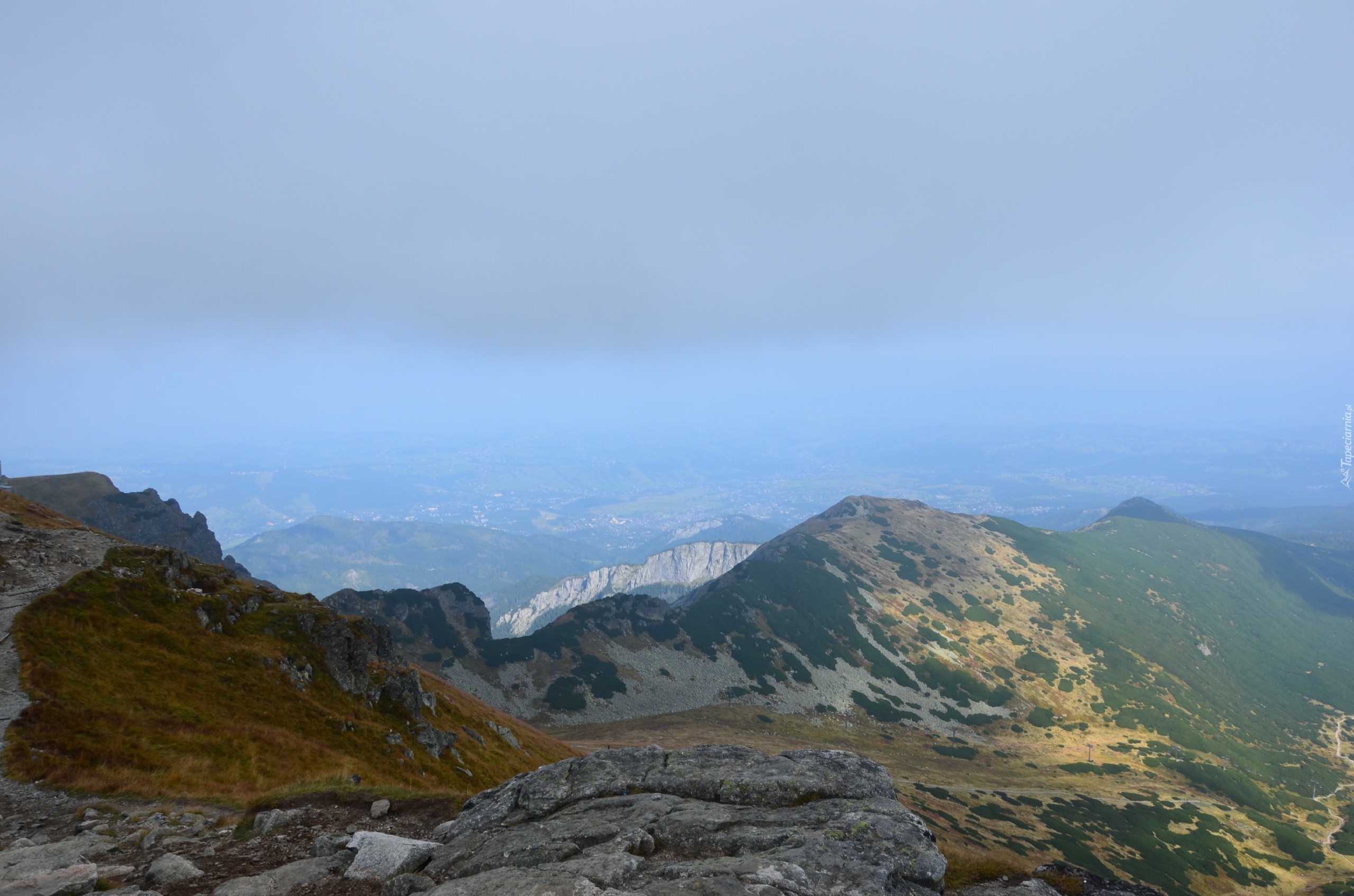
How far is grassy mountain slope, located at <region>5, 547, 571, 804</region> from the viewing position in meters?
20.3

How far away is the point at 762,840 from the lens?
520 inches

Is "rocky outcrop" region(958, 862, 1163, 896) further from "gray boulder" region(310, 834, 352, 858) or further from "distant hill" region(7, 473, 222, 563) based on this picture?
"distant hill" region(7, 473, 222, 563)

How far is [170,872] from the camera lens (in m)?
13.1

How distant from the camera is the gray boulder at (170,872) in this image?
12.8 metres

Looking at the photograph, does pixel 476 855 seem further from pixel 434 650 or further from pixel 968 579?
pixel 968 579

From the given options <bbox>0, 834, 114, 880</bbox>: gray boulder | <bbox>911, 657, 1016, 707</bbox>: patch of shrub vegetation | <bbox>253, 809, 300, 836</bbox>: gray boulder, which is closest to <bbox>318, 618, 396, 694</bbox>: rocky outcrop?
<bbox>253, 809, 300, 836</bbox>: gray boulder

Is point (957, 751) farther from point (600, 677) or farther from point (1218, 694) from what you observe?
point (1218, 694)

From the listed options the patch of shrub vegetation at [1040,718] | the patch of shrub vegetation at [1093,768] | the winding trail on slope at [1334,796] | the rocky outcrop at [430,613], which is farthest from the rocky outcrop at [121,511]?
the winding trail on slope at [1334,796]

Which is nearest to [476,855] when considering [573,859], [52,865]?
[573,859]

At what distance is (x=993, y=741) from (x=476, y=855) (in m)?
140

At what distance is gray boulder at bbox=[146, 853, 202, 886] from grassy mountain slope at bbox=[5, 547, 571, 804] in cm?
571

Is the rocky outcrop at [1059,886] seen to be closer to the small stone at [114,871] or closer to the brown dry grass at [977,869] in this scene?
the brown dry grass at [977,869]

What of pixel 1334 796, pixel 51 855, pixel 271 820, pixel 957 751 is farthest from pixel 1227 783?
pixel 51 855

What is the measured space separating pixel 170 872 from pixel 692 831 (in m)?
12.6
